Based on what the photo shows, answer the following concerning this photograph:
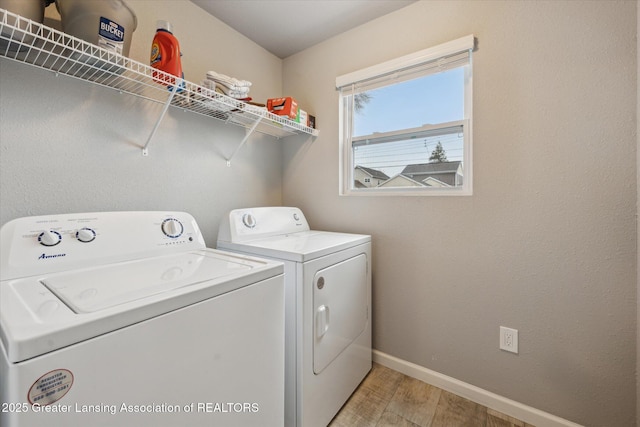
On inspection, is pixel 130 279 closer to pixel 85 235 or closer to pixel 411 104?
pixel 85 235

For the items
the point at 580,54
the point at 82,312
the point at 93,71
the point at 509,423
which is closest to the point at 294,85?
the point at 93,71

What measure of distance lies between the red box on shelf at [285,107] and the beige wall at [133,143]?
304mm

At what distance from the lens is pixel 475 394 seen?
5.06ft

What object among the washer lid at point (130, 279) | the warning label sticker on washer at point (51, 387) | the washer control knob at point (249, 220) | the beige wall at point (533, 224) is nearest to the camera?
the warning label sticker on washer at point (51, 387)

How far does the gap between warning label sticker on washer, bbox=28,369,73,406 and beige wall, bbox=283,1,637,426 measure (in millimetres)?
1617

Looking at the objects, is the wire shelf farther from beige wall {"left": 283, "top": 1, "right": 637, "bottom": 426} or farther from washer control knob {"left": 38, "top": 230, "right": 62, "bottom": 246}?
beige wall {"left": 283, "top": 1, "right": 637, "bottom": 426}

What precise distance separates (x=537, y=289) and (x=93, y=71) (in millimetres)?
2310

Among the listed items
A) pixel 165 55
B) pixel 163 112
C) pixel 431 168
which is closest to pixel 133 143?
pixel 163 112

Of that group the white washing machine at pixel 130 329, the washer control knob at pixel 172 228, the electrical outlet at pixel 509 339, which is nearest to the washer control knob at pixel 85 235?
the white washing machine at pixel 130 329

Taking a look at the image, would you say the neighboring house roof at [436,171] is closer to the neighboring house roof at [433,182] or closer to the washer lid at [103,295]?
the neighboring house roof at [433,182]

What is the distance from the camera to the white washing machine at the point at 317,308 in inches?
48.3

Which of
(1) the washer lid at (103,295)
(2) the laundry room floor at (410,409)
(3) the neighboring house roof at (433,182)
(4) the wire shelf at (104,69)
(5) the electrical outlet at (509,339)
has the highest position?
(4) the wire shelf at (104,69)

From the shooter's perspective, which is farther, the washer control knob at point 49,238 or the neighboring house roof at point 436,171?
the neighboring house roof at point 436,171

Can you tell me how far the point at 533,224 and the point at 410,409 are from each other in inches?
46.5
